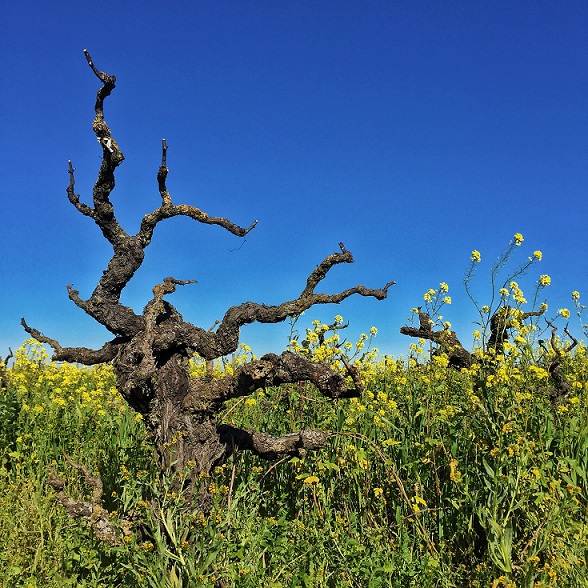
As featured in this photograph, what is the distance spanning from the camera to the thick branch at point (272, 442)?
5879mm

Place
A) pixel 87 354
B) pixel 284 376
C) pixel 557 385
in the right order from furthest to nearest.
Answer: pixel 557 385
pixel 87 354
pixel 284 376

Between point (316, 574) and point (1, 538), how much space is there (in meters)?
3.54

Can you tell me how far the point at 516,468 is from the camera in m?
4.66

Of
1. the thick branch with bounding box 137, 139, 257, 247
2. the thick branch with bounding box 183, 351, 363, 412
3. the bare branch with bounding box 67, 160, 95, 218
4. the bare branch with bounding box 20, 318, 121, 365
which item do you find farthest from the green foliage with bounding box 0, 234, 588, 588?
the bare branch with bounding box 67, 160, 95, 218

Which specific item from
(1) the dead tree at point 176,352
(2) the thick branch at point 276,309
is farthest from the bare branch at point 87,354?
(2) the thick branch at point 276,309

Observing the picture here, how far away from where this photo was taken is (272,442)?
19.8 feet

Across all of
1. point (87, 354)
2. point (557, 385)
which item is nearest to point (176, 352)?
point (87, 354)

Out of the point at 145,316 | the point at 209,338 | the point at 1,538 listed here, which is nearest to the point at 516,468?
the point at 209,338

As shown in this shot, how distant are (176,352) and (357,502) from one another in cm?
259

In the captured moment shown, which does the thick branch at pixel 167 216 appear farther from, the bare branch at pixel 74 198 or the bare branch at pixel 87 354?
the bare branch at pixel 87 354

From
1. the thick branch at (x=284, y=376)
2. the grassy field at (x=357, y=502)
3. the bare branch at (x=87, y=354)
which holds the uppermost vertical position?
the bare branch at (x=87, y=354)

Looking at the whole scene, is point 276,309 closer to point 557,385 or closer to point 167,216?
point 167,216

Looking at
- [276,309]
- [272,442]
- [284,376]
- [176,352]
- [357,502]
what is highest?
[276,309]

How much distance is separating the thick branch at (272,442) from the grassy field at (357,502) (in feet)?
0.56
